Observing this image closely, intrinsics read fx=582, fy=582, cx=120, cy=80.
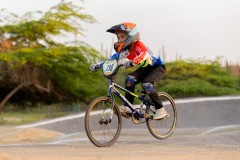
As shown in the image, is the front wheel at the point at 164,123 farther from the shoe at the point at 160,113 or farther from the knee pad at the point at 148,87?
the knee pad at the point at 148,87

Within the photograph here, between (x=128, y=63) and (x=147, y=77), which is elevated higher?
(x=128, y=63)

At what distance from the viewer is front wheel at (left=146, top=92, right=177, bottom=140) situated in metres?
8.48

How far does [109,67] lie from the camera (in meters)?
7.19

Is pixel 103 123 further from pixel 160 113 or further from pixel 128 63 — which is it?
pixel 160 113

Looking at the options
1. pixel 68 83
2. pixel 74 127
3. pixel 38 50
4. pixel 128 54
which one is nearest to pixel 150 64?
pixel 128 54

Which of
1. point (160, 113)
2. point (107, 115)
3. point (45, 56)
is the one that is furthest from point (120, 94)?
point (45, 56)

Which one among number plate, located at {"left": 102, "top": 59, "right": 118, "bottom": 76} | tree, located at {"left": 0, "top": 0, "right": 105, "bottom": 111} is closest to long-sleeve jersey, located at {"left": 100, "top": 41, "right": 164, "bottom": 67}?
number plate, located at {"left": 102, "top": 59, "right": 118, "bottom": 76}

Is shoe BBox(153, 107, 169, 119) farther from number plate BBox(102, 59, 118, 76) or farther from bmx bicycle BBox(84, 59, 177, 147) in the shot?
number plate BBox(102, 59, 118, 76)

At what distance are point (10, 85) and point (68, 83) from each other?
2.56m

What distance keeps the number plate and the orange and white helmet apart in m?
0.31

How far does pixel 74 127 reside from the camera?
16781 mm

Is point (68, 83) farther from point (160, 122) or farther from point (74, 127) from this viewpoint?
point (160, 122)

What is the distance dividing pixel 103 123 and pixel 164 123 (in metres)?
1.64

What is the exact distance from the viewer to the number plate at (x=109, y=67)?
7.16 m
